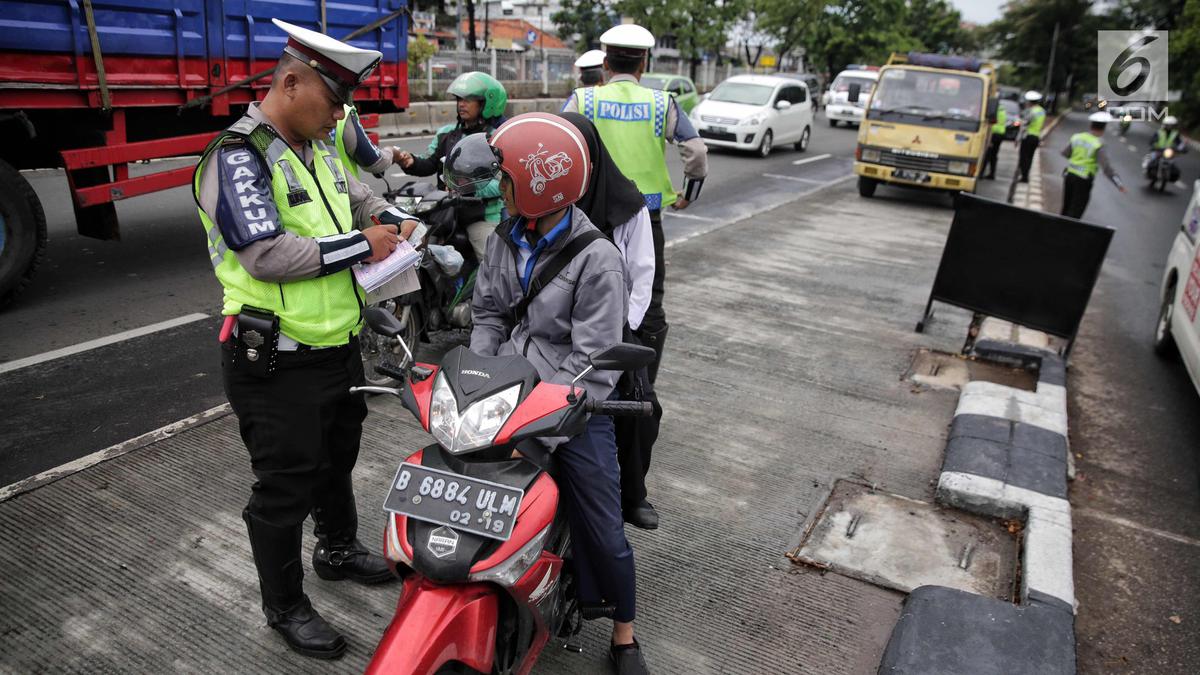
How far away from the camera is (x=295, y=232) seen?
255 centimetres

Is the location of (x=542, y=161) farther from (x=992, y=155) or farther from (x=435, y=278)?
(x=992, y=155)

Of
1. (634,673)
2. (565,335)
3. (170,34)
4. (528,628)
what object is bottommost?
(634,673)

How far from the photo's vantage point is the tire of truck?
239 inches

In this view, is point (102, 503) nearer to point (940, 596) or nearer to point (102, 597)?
point (102, 597)

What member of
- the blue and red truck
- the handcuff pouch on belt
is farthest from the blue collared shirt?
the blue and red truck

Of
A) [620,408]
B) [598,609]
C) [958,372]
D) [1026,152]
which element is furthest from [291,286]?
[1026,152]

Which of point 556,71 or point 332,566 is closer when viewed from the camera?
point 332,566

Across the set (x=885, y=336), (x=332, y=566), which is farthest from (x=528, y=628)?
(x=885, y=336)

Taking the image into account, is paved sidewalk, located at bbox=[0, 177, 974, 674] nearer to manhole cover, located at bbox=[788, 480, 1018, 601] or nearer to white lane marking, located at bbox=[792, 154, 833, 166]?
manhole cover, located at bbox=[788, 480, 1018, 601]

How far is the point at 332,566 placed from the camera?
3.30 m

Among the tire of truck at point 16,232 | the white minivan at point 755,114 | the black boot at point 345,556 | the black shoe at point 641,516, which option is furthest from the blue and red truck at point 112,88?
the white minivan at point 755,114

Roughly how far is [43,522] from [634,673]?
2.47 meters

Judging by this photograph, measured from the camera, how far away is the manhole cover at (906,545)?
3633mm

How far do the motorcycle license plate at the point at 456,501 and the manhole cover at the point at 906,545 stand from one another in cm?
193
